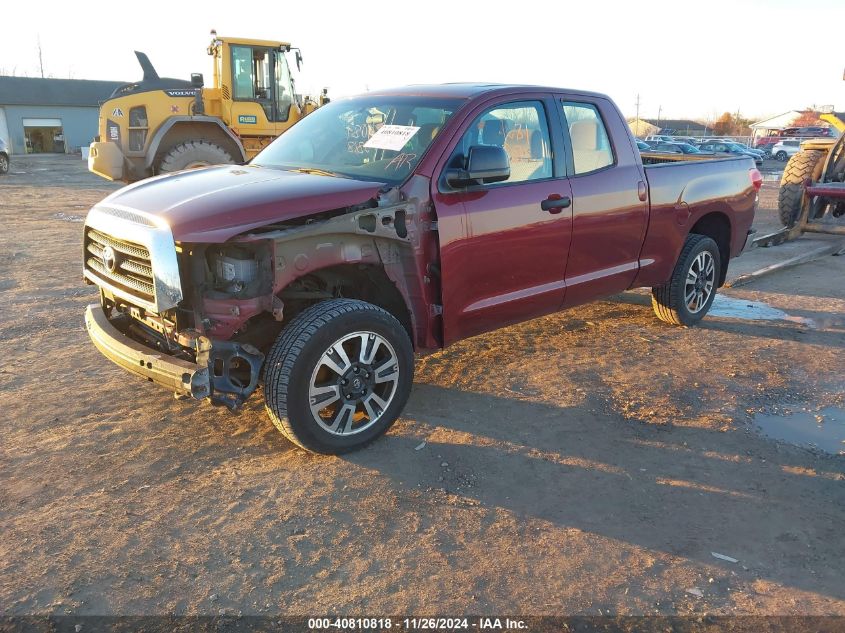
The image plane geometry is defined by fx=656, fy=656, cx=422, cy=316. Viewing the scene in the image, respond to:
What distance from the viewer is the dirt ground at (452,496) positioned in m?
2.71

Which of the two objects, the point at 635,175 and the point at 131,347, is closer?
the point at 131,347

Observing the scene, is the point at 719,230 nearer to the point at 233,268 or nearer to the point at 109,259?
the point at 233,268

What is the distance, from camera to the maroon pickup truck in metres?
3.37

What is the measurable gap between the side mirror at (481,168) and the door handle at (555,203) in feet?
1.82

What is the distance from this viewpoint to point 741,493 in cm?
344

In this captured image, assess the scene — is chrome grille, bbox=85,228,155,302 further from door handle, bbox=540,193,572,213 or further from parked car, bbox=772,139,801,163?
parked car, bbox=772,139,801,163

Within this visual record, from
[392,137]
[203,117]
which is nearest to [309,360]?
[392,137]

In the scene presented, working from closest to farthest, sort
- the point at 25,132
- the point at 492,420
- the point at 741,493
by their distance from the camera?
1. the point at 741,493
2. the point at 492,420
3. the point at 25,132

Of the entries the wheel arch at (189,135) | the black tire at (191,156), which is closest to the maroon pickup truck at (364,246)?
the black tire at (191,156)

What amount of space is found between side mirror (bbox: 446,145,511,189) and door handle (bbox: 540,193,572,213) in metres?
0.55

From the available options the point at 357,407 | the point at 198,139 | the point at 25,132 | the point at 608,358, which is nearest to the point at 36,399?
the point at 357,407

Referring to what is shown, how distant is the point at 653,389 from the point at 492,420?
1.34m

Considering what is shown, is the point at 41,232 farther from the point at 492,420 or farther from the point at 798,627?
the point at 798,627

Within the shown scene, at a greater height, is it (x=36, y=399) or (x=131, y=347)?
(x=131, y=347)
